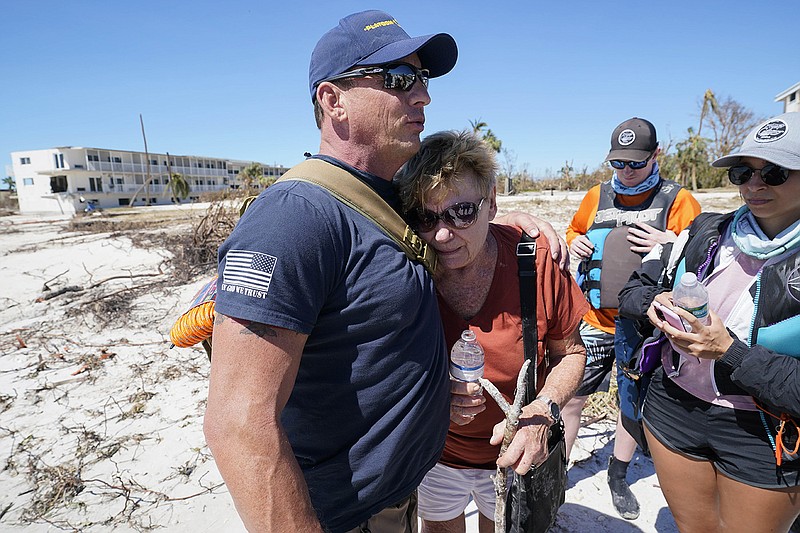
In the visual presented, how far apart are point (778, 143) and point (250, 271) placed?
210cm

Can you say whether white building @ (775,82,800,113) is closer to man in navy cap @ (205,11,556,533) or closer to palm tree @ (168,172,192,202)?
man in navy cap @ (205,11,556,533)

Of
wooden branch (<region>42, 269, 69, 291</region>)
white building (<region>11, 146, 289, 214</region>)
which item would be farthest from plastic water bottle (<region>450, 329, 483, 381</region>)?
white building (<region>11, 146, 289, 214</region>)

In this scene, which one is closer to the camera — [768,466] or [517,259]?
[768,466]

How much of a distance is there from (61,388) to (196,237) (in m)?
5.68

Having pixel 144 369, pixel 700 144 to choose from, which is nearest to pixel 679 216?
pixel 144 369

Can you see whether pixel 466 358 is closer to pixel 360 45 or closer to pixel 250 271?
pixel 250 271

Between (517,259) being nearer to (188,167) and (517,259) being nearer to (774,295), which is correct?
(774,295)

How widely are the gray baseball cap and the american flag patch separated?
1978 millimetres

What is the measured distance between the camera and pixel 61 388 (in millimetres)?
5320

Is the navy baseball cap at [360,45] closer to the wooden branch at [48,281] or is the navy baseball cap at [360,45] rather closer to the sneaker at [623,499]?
the sneaker at [623,499]

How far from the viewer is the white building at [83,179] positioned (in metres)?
49.8

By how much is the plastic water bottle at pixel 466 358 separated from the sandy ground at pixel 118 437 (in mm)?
1836

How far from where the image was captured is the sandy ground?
10.6 ft

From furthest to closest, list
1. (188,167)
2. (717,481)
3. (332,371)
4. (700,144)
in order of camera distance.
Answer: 1. (188,167)
2. (700,144)
3. (717,481)
4. (332,371)
